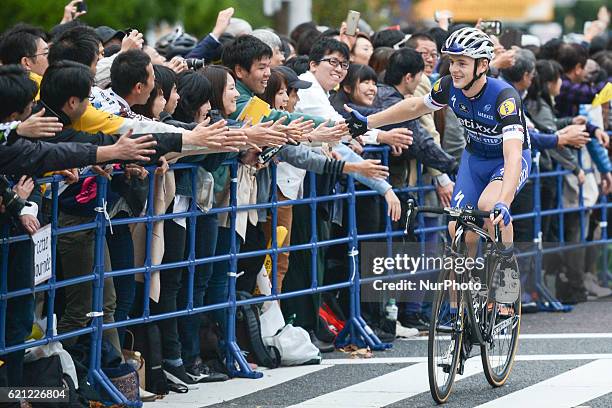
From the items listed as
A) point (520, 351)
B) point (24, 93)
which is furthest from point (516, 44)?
point (24, 93)

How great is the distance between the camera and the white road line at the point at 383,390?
9406 mm

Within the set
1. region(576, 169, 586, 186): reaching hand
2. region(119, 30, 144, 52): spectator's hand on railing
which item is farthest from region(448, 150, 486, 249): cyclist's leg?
region(576, 169, 586, 186): reaching hand

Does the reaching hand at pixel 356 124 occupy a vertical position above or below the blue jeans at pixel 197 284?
above

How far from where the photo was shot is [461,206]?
1016 cm

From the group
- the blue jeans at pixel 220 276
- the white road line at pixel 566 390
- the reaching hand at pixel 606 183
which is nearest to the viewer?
the white road line at pixel 566 390

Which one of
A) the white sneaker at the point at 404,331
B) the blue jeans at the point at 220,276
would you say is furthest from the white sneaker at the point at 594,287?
the blue jeans at the point at 220,276

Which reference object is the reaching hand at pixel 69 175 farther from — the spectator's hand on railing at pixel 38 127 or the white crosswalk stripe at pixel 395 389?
the white crosswalk stripe at pixel 395 389

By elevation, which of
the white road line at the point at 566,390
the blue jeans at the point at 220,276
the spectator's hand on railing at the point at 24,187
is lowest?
the white road line at the point at 566,390

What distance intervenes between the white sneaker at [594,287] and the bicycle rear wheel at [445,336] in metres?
5.44

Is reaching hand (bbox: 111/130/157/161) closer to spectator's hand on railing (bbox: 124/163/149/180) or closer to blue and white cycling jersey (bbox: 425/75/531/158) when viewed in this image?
spectator's hand on railing (bbox: 124/163/149/180)

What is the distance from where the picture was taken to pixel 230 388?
995 cm

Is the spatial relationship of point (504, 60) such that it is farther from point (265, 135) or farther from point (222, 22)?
point (265, 135)

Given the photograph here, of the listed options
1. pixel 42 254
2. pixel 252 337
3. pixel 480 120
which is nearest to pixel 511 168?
pixel 480 120

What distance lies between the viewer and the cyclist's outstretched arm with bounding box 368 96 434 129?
33.9 ft
